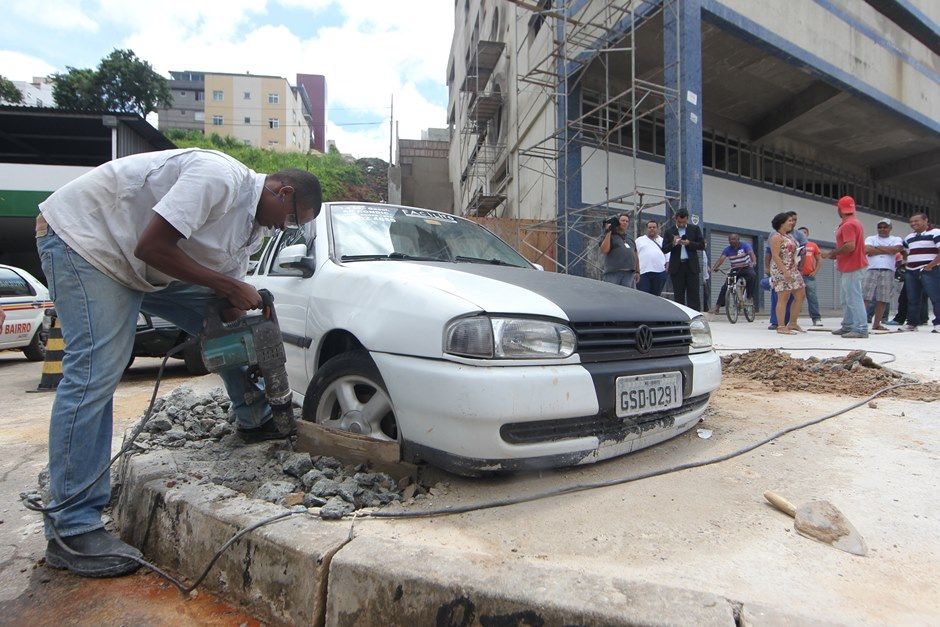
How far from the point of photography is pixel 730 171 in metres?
15.7

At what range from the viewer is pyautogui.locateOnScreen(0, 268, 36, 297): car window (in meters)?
7.83

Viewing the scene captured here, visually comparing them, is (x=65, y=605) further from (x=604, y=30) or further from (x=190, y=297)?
(x=604, y=30)

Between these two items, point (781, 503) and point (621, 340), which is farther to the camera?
point (621, 340)

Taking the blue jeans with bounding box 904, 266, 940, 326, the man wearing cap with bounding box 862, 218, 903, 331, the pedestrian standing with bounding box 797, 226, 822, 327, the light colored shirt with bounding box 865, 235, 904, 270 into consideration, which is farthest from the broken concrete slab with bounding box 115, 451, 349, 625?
the blue jeans with bounding box 904, 266, 940, 326

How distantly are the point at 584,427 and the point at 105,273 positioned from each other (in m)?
1.84

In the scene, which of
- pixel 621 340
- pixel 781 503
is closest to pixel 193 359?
pixel 621 340

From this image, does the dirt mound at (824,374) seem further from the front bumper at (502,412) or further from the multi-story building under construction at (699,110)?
the multi-story building under construction at (699,110)

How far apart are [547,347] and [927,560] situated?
1.28 m

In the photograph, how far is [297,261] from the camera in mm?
2752

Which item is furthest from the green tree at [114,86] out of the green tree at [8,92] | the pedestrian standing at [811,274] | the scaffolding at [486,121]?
the pedestrian standing at [811,274]

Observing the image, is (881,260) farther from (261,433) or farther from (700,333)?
(261,433)

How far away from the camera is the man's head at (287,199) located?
2262 mm

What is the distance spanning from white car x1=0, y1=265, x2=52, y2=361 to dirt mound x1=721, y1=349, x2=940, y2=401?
8.89m

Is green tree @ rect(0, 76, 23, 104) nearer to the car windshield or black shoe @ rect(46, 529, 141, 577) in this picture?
the car windshield
